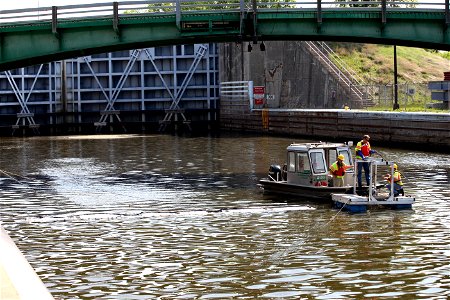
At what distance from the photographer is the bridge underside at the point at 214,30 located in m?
45.1

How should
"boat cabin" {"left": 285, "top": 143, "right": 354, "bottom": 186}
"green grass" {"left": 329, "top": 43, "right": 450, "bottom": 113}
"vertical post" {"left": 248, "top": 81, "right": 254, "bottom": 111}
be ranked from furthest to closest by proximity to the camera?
"green grass" {"left": 329, "top": 43, "right": 450, "bottom": 113}
"vertical post" {"left": 248, "top": 81, "right": 254, "bottom": 111}
"boat cabin" {"left": 285, "top": 143, "right": 354, "bottom": 186}

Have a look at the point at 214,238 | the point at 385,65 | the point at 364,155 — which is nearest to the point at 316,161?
the point at 364,155

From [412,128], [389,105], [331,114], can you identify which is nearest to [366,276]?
[412,128]

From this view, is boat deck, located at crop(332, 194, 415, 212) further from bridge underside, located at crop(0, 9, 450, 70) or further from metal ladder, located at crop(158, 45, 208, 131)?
metal ladder, located at crop(158, 45, 208, 131)

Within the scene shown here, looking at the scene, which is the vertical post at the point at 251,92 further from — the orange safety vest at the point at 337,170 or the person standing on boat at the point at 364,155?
the orange safety vest at the point at 337,170

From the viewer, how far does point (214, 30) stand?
151 feet

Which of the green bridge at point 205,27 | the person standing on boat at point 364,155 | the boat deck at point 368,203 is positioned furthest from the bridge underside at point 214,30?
the boat deck at point 368,203

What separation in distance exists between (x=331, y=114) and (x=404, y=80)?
2971 cm

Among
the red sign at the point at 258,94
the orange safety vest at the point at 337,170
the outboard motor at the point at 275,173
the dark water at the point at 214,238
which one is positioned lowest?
the dark water at the point at 214,238

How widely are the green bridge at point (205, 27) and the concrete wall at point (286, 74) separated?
4087 centimetres

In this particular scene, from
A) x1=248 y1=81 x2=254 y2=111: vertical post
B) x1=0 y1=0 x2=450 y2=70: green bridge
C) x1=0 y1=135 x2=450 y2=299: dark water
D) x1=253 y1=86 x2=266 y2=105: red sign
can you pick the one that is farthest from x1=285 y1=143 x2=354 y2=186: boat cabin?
x1=248 y1=81 x2=254 y2=111: vertical post

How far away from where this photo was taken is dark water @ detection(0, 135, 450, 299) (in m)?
20.2

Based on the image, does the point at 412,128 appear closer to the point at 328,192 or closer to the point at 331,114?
the point at 331,114

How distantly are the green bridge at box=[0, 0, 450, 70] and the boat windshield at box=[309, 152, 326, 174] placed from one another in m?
11.7
